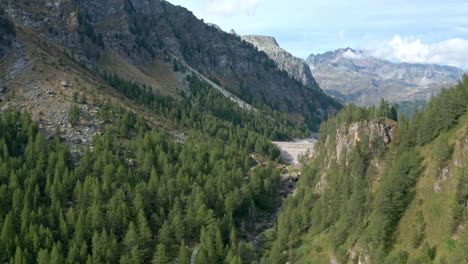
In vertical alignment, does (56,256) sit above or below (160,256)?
above

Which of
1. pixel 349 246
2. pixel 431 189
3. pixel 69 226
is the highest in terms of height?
pixel 431 189

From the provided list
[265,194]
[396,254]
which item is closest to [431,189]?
[396,254]

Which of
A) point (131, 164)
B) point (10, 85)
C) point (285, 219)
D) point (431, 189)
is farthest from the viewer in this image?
point (10, 85)

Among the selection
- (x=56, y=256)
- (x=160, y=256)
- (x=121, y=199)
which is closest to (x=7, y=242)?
(x=56, y=256)

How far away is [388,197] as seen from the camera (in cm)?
9906

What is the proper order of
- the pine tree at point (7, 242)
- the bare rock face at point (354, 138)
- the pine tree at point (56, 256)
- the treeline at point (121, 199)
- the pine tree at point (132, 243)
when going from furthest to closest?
the bare rock face at point (354, 138)
the pine tree at point (132, 243)
the treeline at point (121, 199)
the pine tree at point (7, 242)
the pine tree at point (56, 256)

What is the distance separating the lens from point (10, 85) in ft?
586

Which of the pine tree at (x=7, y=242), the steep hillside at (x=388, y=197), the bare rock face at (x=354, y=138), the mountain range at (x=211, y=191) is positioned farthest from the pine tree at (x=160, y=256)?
the bare rock face at (x=354, y=138)

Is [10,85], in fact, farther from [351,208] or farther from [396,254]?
[396,254]

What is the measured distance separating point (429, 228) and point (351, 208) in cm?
2282

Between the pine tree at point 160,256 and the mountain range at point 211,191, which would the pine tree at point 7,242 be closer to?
the mountain range at point 211,191

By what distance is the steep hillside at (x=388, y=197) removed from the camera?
8819cm

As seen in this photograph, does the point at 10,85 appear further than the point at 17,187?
Yes

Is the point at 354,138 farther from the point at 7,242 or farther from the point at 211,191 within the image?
the point at 7,242
